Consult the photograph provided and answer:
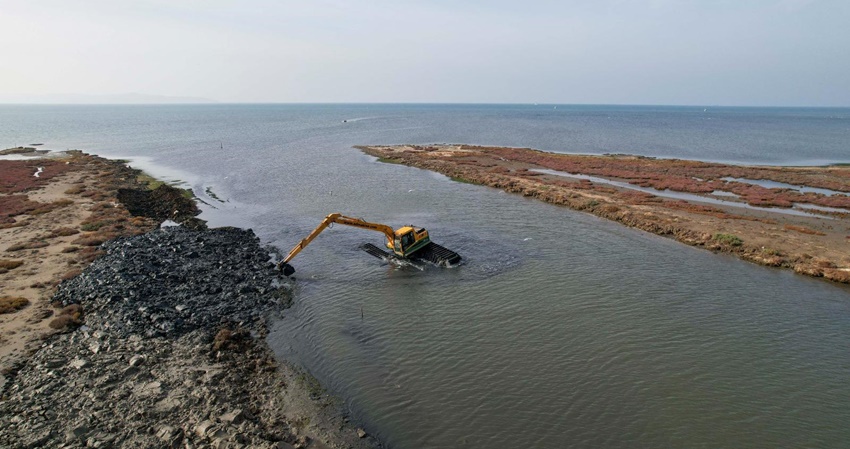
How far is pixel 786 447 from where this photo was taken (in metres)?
16.0

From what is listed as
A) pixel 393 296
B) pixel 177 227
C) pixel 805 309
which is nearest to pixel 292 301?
pixel 393 296

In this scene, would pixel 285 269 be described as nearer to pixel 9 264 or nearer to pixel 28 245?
pixel 9 264

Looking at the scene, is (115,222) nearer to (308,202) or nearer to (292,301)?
(308,202)

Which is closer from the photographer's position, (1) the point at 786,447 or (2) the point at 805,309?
(1) the point at 786,447

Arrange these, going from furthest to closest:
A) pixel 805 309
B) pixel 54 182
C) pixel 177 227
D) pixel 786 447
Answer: pixel 54 182 < pixel 177 227 < pixel 805 309 < pixel 786 447

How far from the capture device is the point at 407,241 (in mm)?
31469

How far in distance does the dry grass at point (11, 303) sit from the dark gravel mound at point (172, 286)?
1.38m

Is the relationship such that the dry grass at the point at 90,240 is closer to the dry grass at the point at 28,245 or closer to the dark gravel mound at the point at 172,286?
the dark gravel mound at the point at 172,286

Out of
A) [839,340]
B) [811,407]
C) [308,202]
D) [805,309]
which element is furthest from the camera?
[308,202]

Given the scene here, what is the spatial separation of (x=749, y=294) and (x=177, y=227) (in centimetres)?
4379

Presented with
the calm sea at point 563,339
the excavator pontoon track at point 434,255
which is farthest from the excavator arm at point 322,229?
the excavator pontoon track at point 434,255

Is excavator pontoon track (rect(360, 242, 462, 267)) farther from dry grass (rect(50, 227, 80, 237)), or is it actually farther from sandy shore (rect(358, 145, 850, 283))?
dry grass (rect(50, 227, 80, 237))

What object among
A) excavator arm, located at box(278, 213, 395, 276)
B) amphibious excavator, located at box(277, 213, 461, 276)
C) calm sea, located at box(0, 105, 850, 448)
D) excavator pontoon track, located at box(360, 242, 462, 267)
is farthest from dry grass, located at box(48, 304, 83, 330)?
excavator pontoon track, located at box(360, 242, 462, 267)

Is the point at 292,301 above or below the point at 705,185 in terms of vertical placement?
below
